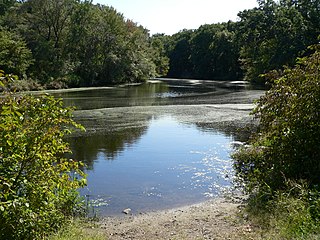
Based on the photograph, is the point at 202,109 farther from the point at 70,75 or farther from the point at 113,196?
the point at 70,75

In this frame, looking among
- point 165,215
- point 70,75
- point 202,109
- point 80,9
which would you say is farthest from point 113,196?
point 80,9

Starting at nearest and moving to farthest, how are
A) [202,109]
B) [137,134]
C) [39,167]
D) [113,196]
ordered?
[39,167] < [113,196] < [137,134] < [202,109]

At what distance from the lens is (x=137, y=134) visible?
55.6 ft

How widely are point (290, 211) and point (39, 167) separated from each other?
12.7 ft

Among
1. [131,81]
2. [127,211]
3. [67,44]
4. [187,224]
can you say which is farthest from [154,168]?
[131,81]

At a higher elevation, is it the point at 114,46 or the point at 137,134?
the point at 114,46

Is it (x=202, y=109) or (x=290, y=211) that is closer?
(x=290, y=211)

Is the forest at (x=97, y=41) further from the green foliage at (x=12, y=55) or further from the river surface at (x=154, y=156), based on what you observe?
the river surface at (x=154, y=156)

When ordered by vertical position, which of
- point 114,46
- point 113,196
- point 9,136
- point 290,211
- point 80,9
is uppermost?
point 80,9

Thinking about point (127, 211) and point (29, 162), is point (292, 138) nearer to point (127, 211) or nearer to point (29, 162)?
point (127, 211)

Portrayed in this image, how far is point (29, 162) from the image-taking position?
5520mm

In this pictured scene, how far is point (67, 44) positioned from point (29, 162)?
47416 millimetres

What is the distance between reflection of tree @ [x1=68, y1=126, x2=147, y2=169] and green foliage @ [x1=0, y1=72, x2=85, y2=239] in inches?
229

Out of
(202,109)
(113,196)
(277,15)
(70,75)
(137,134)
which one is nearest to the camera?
(113,196)
